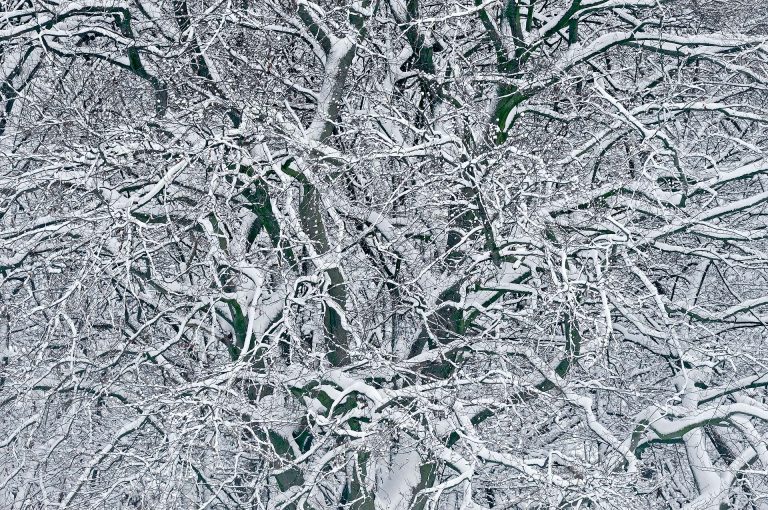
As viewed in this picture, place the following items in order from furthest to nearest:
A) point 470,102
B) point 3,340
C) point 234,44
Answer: point 3,340 < point 234,44 < point 470,102

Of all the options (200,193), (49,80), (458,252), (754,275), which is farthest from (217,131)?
(754,275)

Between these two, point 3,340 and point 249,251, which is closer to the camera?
point 249,251

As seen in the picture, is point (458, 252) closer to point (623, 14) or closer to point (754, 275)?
point (623, 14)

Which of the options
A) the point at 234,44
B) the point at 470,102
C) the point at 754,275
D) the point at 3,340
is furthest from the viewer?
the point at 754,275

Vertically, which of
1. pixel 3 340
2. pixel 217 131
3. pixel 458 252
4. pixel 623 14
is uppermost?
pixel 217 131

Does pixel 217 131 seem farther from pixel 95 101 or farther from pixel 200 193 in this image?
pixel 95 101

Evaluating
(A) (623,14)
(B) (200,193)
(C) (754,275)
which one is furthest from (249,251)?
(C) (754,275)

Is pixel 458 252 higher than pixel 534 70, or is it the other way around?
pixel 534 70
